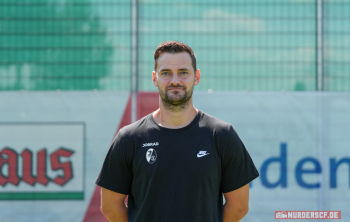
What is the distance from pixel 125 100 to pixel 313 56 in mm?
2484

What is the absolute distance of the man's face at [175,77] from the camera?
1.89m

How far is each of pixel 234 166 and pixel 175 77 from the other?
555 mm

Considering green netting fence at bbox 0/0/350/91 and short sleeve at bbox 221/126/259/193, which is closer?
short sleeve at bbox 221/126/259/193

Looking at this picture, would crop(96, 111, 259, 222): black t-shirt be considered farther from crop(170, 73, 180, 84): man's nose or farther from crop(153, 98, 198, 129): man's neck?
crop(170, 73, 180, 84): man's nose

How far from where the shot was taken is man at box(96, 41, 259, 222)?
5.90ft

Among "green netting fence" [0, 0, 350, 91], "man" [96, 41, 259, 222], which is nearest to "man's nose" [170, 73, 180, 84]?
"man" [96, 41, 259, 222]

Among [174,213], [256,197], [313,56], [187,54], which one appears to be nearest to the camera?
[174,213]

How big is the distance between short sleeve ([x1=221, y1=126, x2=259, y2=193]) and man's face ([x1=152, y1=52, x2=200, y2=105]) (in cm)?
32

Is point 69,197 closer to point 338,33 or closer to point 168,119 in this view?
point 168,119

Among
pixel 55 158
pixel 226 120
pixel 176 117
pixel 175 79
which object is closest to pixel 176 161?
pixel 176 117

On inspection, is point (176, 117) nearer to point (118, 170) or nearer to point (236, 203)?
point (118, 170)

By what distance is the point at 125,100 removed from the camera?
15.1ft

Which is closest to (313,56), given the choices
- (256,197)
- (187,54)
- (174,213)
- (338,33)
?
(338,33)

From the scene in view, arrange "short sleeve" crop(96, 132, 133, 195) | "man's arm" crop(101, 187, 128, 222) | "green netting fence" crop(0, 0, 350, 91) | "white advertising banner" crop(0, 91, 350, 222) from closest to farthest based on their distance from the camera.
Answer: "short sleeve" crop(96, 132, 133, 195)
"man's arm" crop(101, 187, 128, 222)
"white advertising banner" crop(0, 91, 350, 222)
"green netting fence" crop(0, 0, 350, 91)
